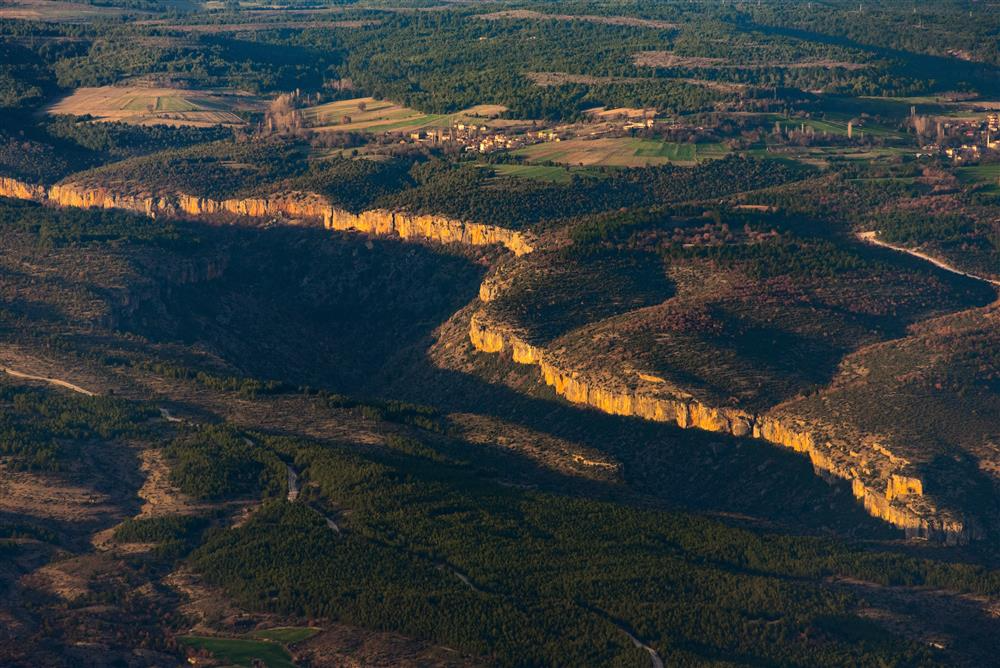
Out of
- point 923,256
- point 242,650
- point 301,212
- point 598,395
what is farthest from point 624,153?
point 242,650

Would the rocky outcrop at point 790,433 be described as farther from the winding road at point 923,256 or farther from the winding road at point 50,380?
the winding road at point 923,256

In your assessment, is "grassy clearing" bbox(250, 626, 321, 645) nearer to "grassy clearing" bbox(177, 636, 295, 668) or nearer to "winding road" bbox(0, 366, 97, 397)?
"grassy clearing" bbox(177, 636, 295, 668)

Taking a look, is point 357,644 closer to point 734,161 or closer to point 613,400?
point 613,400

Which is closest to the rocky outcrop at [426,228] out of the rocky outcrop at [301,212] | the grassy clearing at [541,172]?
the rocky outcrop at [301,212]

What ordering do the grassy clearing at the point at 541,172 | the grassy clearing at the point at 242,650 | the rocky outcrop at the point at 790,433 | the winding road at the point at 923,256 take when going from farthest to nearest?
the grassy clearing at the point at 541,172 < the winding road at the point at 923,256 < the rocky outcrop at the point at 790,433 < the grassy clearing at the point at 242,650

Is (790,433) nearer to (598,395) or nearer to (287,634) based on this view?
(598,395)

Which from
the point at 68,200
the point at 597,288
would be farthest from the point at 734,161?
the point at 68,200
